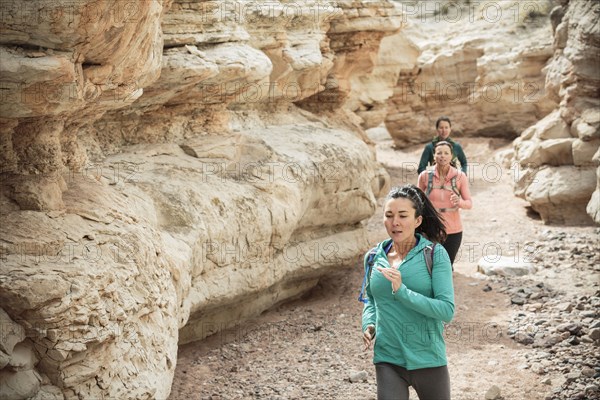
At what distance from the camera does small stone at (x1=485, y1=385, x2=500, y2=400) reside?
6.12 meters

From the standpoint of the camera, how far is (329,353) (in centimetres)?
716

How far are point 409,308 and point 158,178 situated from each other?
3.23m

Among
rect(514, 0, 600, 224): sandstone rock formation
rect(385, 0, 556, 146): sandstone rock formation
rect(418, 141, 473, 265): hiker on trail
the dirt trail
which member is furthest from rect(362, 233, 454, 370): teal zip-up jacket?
rect(385, 0, 556, 146): sandstone rock formation

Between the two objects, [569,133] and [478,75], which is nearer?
[569,133]

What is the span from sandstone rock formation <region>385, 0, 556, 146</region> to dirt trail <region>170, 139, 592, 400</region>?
8578 mm

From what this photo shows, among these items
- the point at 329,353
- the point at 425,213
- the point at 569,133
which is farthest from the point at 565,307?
the point at 569,133

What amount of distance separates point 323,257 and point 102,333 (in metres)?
4.54

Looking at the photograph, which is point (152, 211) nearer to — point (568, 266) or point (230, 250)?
point (230, 250)

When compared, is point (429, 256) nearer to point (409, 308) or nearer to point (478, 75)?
point (409, 308)

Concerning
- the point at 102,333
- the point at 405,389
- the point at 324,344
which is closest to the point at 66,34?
the point at 102,333

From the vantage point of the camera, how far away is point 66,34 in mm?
4266

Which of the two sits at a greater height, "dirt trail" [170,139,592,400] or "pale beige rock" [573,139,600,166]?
"pale beige rock" [573,139,600,166]

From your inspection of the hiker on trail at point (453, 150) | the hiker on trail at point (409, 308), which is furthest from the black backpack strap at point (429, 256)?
the hiker on trail at point (453, 150)

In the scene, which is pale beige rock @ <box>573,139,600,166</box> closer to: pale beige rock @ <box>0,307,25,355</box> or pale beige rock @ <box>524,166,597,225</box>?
pale beige rock @ <box>524,166,597,225</box>
